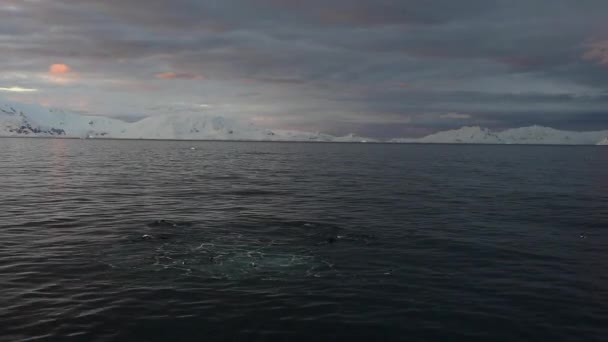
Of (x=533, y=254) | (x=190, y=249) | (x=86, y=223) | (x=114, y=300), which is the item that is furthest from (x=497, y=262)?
(x=86, y=223)

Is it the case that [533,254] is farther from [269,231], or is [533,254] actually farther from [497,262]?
→ [269,231]

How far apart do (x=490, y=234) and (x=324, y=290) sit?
18.1m

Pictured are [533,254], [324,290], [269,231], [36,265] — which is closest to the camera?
[324,290]

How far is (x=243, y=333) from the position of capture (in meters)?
16.4

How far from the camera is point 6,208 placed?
40875mm

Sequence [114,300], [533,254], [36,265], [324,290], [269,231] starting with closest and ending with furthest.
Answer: [114,300]
[324,290]
[36,265]
[533,254]
[269,231]

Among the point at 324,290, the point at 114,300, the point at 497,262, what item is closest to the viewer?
the point at 114,300

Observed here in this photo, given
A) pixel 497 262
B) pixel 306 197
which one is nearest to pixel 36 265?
pixel 497 262

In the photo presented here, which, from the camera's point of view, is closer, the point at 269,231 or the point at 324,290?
the point at 324,290

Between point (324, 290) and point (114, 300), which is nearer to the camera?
point (114, 300)

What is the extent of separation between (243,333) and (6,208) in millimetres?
34518

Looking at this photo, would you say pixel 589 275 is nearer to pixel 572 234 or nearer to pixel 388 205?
pixel 572 234

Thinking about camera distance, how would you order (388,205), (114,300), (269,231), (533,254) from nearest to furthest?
(114,300) → (533,254) → (269,231) → (388,205)

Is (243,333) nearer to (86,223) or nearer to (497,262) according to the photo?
(497,262)
